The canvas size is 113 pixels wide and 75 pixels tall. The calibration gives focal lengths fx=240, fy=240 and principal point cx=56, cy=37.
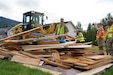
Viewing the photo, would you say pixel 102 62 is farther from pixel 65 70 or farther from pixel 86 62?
pixel 65 70

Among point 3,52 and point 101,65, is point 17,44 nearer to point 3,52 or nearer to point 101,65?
point 3,52

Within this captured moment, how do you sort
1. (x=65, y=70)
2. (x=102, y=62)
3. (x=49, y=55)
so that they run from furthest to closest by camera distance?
(x=102, y=62) < (x=49, y=55) < (x=65, y=70)

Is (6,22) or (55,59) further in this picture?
(6,22)

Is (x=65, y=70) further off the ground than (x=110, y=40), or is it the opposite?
(x=110, y=40)

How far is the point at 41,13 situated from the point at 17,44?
9.66 meters

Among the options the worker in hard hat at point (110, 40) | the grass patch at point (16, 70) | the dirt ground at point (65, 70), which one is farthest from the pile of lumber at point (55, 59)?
the worker in hard hat at point (110, 40)

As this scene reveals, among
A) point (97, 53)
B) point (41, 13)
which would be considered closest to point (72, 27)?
point (41, 13)

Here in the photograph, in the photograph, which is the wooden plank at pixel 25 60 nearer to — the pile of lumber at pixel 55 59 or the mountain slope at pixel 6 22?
the pile of lumber at pixel 55 59

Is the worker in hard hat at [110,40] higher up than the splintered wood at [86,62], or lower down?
higher up

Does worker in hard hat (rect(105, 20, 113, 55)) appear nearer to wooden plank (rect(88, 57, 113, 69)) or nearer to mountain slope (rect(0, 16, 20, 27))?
wooden plank (rect(88, 57, 113, 69))

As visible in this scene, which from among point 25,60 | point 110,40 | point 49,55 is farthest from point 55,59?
point 110,40

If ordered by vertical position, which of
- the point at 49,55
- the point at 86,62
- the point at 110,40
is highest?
the point at 110,40

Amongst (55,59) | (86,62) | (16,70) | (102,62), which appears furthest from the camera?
(102,62)

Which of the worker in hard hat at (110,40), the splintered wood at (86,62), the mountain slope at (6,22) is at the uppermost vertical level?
the mountain slope at (6,22)
